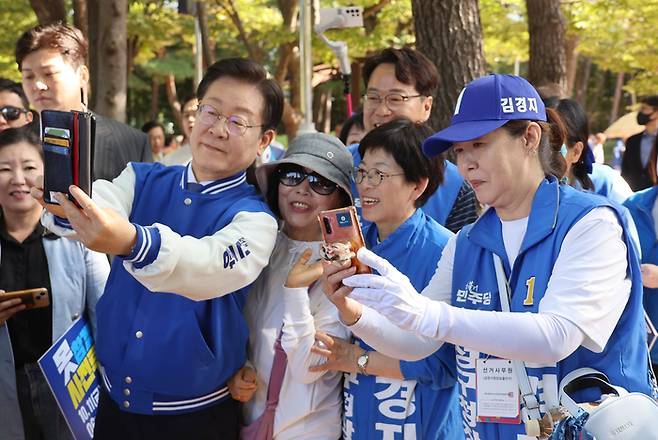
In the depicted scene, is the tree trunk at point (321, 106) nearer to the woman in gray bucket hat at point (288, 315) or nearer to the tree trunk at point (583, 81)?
the tree trunk at point (583, 81)

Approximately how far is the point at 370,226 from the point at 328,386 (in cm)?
72

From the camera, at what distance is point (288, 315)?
2764mm

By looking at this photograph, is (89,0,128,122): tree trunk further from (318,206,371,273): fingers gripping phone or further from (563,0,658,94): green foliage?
(563,0,658,94): green foliage

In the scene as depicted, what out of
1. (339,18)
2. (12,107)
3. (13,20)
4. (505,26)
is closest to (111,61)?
(339,18)

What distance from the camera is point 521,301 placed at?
7.60 ft

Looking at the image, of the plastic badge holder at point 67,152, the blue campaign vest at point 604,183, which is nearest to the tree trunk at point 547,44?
the blue campaign vest at point 604,183

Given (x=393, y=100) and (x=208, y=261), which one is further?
(x=393, y=100)

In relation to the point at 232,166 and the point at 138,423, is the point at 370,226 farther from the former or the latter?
the point at 138,423

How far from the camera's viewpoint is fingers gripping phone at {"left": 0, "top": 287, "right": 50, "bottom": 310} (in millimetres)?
3211

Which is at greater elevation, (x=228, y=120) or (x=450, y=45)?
(x=450, y=45)

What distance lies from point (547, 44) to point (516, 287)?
27.0 ft

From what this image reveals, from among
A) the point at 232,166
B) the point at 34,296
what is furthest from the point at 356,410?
the point at 34,296

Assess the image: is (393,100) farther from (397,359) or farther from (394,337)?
(394,337)

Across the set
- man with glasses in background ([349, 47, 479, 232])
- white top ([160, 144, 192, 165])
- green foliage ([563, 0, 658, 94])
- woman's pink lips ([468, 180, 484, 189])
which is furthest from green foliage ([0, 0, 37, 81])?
woman's pink lips ([468, 180, 484, 189])
